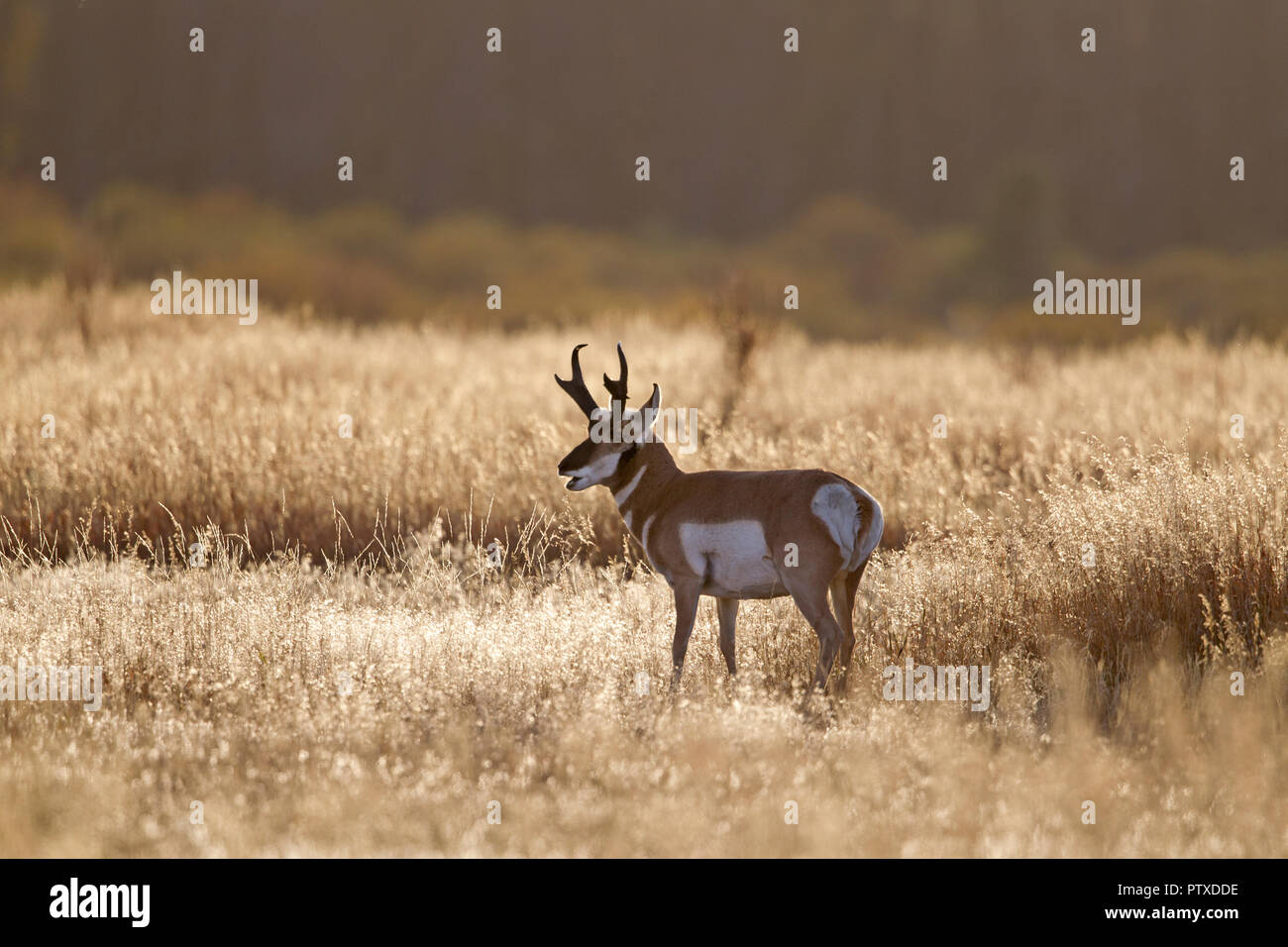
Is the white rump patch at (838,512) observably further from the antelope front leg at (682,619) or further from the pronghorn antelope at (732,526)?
the antelope front leg at (682,619)

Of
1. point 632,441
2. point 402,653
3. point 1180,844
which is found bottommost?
point 1180,844

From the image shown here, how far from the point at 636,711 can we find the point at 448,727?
3.12 feet

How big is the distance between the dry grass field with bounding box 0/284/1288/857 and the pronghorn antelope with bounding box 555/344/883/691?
0.48 meters

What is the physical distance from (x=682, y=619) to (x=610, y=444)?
1080mm

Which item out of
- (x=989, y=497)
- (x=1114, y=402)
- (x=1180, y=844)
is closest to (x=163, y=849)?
(x=1180, y=844)

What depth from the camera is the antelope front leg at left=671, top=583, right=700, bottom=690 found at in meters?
7.00

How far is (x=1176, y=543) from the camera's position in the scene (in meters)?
7.93

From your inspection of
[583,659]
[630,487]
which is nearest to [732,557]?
[630,487]

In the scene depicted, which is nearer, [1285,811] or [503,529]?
[1285,811]

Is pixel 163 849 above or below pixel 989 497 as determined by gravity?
below

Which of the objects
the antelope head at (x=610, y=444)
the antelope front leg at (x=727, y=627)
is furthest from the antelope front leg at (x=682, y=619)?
the antelope head at (x=610, y=444)

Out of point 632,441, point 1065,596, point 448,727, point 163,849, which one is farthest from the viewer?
point 1065,596

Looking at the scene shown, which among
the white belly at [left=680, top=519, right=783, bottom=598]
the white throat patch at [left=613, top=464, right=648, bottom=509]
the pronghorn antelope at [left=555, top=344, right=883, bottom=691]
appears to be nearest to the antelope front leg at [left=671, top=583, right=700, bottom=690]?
the pronghorn antelope at [left=555, top=344, right=883, bottom=691]

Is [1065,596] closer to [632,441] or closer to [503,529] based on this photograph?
[632,441]
